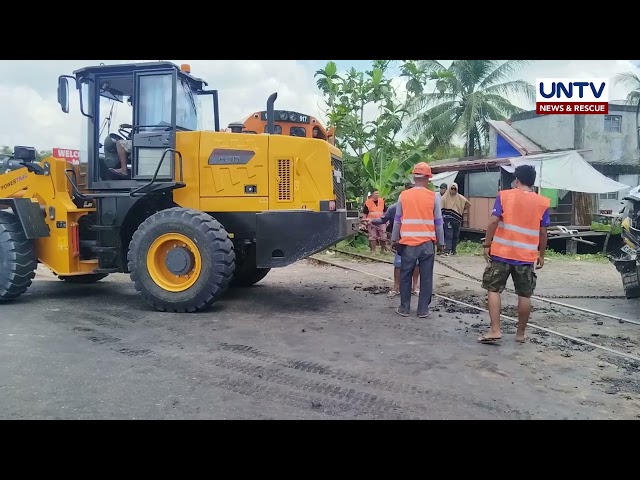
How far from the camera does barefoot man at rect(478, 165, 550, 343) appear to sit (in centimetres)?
495

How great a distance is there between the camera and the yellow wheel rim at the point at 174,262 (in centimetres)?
617

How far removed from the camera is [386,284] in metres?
8.43

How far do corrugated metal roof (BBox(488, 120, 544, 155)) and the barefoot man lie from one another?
14713mm

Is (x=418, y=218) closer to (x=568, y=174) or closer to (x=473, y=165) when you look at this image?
(x=568, y=174)

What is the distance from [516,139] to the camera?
20.3 m

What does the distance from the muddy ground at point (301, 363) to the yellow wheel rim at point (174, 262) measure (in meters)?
0.45

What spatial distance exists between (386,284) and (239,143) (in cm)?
350

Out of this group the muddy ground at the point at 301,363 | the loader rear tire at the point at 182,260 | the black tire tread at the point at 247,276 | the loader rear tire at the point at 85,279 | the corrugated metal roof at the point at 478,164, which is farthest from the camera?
the corrugated metal roof at the point at 478,164

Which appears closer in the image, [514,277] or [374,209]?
[514,277]

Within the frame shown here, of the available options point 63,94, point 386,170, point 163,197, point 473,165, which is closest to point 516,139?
point 473,165

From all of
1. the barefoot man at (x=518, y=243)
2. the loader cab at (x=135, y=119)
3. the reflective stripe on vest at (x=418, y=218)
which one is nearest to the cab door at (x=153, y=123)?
the loader cab at (x=135, y=119)

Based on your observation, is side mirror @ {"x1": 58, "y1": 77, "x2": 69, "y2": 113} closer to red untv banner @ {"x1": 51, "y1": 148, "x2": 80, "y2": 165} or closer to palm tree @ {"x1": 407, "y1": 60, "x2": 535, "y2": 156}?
red untv banner @ {"x1": 51, "y1": 148, "x2": 80, "y2": 165}

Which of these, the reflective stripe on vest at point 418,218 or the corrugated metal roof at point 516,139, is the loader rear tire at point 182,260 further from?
the corrugated metal roof at point 516,139

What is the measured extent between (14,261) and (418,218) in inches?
203
